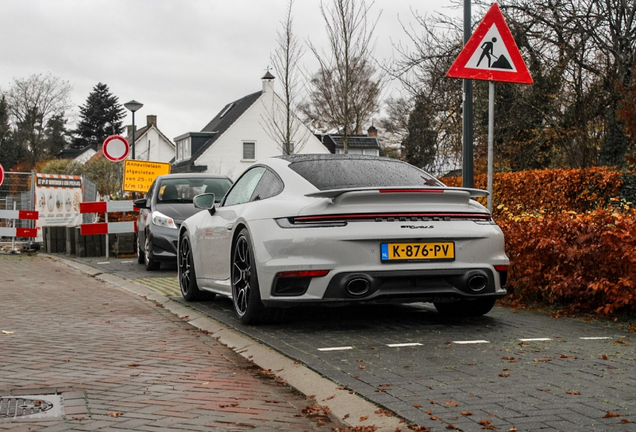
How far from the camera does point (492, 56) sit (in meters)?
8.74

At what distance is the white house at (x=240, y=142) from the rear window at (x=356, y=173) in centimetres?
5143

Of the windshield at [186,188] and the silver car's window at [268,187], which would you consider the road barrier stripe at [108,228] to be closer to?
the windshield at [186,188]

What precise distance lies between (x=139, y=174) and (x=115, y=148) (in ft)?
9.43

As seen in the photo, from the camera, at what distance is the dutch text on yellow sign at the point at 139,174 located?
23.3m

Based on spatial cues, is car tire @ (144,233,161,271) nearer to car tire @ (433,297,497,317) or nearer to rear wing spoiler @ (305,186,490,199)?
car tire @ (433,297,497,317)

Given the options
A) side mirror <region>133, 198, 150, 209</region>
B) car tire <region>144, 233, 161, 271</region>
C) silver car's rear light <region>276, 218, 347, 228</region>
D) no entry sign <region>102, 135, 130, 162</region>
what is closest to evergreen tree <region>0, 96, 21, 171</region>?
no entry sign <region>102, 135, 130, 162</region>

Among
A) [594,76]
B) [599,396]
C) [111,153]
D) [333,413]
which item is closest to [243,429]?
[333,413]

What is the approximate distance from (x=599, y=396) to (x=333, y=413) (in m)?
1.34

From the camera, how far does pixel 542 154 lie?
1040 inches

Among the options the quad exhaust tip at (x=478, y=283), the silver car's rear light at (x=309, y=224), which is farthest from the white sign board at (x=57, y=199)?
the quad exhaust tip at (x=478, y=283)

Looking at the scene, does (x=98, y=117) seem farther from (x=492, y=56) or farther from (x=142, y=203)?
(x=492, y=56)

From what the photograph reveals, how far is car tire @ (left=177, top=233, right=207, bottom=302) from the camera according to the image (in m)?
9.04

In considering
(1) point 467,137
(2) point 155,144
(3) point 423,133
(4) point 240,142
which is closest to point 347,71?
(3) point 423,133

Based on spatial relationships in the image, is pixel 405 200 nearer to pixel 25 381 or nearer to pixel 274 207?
pixel 274 207
